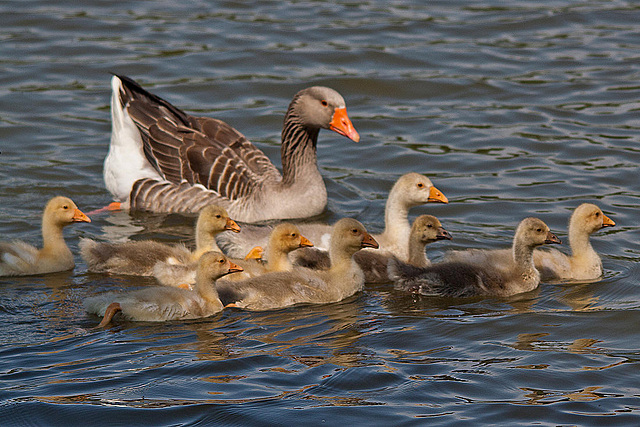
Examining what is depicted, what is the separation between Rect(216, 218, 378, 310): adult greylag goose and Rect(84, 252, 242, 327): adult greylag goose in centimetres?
31

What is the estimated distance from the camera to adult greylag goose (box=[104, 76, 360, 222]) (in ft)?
41.1

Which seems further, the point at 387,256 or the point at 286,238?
the point at 387,256

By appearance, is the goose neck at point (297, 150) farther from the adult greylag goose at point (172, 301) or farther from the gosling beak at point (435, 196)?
the adult greylag goose at point (172, 301)

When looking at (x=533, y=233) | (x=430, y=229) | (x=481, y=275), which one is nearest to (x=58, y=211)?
(x=430, y=229)

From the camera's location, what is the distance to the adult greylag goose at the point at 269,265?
377 inches

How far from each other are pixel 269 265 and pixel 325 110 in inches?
130

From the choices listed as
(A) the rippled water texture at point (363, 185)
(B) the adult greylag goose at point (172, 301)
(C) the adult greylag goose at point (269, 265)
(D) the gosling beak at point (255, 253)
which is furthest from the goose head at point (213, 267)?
(D) the gosling beak at point (255, 253)

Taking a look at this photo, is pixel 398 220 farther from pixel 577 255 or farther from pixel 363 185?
pixel 363 185

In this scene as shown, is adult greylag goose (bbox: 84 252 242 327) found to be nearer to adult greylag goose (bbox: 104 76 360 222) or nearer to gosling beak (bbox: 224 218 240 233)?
gosling beak (bbox: 224 218 240 233)

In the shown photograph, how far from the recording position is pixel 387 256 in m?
10.4

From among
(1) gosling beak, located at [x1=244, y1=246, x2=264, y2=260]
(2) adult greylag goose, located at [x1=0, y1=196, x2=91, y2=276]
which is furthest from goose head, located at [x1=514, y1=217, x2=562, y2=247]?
(2) adult greylag goose, located at [x1=0, y1=196, x2=91, y2=276]

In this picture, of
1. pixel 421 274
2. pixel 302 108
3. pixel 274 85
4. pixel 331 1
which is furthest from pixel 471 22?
pixel 421 274

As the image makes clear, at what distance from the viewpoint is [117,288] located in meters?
9.91

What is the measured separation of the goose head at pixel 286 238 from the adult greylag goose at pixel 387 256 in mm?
797
